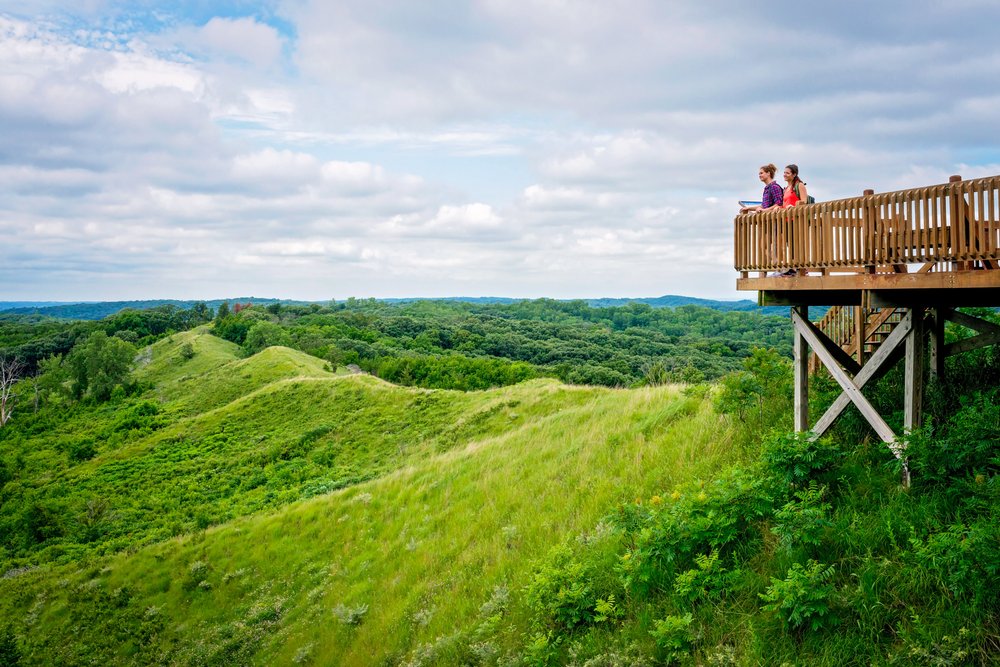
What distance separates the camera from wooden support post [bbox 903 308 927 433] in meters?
7.98

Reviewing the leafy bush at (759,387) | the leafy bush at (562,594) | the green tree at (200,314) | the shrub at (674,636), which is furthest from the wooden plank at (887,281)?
the green tree at (200,314)

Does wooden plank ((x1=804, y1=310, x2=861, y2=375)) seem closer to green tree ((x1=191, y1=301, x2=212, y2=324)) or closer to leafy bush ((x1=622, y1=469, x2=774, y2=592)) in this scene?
leafy bush ((x1=622, y1=469, x2=774, y2=592))

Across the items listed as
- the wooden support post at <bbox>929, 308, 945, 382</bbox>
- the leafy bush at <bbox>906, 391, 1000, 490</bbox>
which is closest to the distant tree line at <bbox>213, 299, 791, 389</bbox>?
the wooden support post at <bbox>929, 308, 945, 382</bbox>

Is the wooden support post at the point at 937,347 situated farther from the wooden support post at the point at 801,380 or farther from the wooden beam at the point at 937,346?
the wooden support post at the point at 801,380

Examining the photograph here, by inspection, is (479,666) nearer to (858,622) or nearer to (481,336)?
(858,622)

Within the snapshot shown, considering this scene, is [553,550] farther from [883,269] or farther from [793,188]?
[793,188]

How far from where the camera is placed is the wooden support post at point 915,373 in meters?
7.98

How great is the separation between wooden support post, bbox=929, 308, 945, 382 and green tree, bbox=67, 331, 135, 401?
276ft

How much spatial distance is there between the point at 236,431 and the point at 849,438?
3734cm

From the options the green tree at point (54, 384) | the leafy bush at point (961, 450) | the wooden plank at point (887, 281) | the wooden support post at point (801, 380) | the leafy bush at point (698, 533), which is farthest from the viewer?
the green tree at point (54, 384)

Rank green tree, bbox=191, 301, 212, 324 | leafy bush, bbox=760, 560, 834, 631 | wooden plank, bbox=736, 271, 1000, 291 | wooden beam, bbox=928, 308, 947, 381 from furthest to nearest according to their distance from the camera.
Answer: green tree, bbox=191, 301, 212, 324 < wooden beam, bbox=928, 308, 947, 381 < wooden plank, bbox=736, 271, 1000, 291 < leafy bush, bbox=760, 560, 834, 631

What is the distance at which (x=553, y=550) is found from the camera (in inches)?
355

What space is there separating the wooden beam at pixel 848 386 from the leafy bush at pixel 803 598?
2490 millimetres

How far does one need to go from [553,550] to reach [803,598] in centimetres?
375
